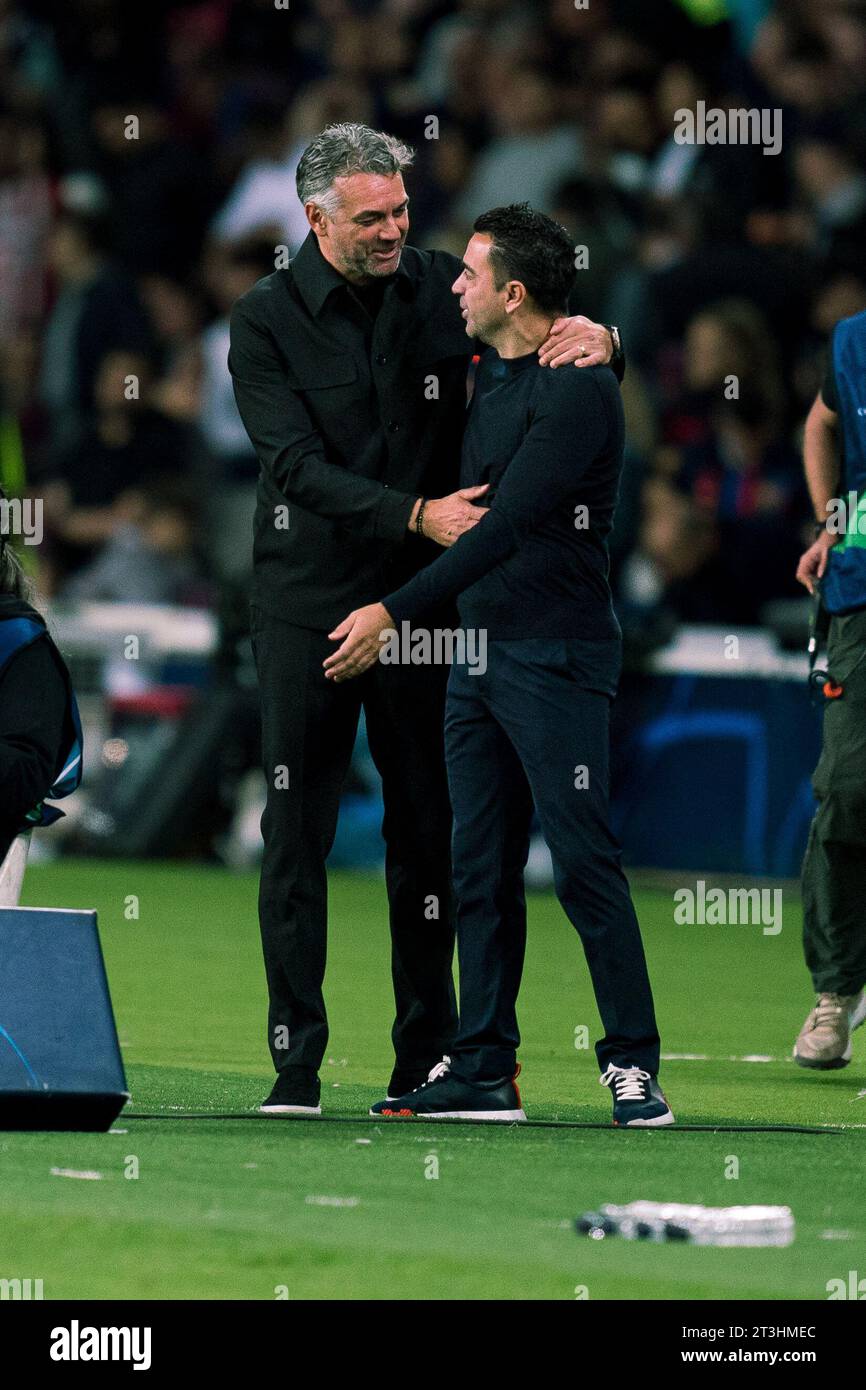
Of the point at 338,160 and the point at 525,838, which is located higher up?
the point at 338,160

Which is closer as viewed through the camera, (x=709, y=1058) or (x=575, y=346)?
(x=575, y=346)

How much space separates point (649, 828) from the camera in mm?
13547

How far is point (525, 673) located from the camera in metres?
6.81

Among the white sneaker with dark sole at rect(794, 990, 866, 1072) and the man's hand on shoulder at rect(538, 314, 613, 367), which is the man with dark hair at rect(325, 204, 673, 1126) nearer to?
the man's hand on shoulder at rect(538, 314, 613, 367)

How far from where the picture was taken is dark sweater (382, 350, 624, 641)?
22.1 feet

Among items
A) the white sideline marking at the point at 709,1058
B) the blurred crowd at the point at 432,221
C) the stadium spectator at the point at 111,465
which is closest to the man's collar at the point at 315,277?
the white sideline marking at the point at 709,1058

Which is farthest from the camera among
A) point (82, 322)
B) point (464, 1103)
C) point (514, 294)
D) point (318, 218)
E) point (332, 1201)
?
point (82, 322)

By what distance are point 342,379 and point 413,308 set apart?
0.90ft

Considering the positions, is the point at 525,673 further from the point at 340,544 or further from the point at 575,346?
the point at 575,346

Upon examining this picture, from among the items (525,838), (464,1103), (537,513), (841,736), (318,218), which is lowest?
(464,1103)

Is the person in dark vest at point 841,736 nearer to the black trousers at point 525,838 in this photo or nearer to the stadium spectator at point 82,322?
the black trousers at point 525,838

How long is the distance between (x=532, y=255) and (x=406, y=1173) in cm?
219

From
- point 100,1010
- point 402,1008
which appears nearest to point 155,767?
point 402,1008

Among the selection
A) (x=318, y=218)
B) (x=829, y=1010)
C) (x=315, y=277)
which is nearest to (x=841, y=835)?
(x=829, y=1010)
